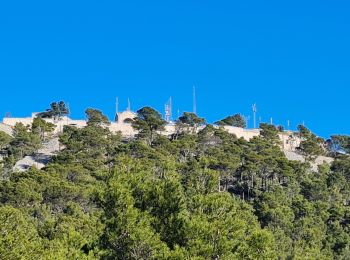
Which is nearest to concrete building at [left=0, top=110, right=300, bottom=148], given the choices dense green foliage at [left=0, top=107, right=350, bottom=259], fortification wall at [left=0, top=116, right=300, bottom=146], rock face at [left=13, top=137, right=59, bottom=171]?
fortification wall at [left=0, top=116, right=300, bottom=146]

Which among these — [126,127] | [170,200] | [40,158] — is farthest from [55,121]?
[170,200]

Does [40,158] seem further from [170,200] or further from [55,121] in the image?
[170,200]

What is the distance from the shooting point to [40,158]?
2662 inches

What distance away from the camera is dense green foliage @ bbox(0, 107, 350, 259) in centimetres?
1727

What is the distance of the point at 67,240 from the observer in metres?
18.5

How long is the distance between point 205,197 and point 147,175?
7.82 feet

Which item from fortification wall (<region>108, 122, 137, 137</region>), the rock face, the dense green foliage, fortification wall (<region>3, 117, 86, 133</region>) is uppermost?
fortification wall (<region>3, 117, 86, 133</region>)

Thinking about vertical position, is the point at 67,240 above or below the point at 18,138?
below

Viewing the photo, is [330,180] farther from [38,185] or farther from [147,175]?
[147,175]

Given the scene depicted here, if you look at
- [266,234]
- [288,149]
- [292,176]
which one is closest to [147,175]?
[266,234]

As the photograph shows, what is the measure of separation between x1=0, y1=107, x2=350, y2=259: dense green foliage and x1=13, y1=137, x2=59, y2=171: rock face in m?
1.50

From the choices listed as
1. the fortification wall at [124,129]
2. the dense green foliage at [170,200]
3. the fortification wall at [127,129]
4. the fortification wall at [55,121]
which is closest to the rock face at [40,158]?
the dense green foliage at [170,200]

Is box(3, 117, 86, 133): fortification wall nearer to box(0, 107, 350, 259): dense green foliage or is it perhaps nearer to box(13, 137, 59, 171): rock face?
box(0, 107, 350, 259): dense green foliage

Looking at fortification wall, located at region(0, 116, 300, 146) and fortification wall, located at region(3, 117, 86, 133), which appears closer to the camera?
fortification wall, located at region(0, 116, 300, 146)
